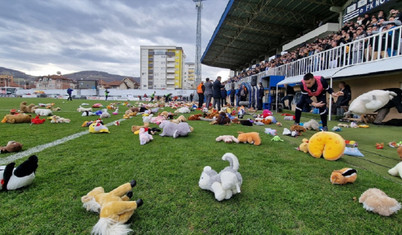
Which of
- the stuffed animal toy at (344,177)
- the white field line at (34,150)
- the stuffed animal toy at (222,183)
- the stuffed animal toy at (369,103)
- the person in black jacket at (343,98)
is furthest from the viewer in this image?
the person in black jacket at (343,98)

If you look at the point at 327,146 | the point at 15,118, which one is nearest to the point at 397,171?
the point at 327,146

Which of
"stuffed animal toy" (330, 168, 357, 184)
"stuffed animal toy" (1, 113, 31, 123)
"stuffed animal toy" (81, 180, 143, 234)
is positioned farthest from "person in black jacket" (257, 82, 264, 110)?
"stuffed animal toy" (81, 180, 143, 234)

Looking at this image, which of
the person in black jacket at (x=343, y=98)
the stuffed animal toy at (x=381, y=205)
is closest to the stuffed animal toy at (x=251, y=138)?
the stuffed animal toy at (x=381, y=205)

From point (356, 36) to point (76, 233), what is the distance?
11.6 meters

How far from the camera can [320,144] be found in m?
3.00

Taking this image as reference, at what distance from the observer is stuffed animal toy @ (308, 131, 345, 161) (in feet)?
9.29

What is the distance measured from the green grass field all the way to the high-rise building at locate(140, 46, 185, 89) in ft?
232

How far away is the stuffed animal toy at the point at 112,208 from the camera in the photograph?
126cm

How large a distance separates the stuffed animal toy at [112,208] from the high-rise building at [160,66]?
236 ft

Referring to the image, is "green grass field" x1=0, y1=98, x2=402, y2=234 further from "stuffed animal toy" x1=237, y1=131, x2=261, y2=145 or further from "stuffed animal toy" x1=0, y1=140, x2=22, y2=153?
"stuffed animal toy" x1=237, y1=131, x2=261, y2=145

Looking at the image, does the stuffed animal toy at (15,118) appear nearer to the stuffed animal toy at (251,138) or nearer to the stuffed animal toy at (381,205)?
the stuffed animal toy at (251,138)

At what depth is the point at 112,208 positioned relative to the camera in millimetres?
1350

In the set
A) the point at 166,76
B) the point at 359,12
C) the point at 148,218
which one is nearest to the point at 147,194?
the point at 148,218

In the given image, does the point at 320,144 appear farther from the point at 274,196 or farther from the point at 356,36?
the point at 356,36
